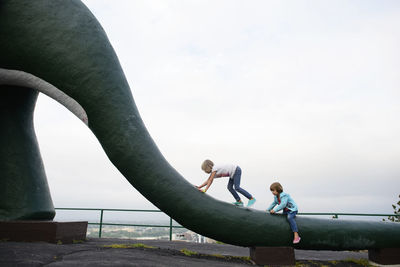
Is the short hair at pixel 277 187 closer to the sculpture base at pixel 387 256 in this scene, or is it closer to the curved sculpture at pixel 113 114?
the curved sculpture at pixel 113 114

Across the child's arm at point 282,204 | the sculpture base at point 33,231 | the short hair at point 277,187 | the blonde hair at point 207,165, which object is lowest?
the sculpture base at point 33,231

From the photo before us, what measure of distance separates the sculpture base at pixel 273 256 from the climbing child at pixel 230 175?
90 cm

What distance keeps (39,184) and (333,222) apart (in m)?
6.51

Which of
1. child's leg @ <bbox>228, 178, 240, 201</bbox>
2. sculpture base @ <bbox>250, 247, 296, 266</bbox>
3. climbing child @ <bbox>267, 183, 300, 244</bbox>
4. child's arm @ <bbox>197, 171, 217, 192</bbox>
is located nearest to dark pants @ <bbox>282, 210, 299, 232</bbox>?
climbing child @ <bbox>267, 183, 300, 244</bbox>

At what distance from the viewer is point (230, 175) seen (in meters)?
6.33

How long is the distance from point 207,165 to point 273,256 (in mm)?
2164

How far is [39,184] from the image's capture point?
7.14 metres

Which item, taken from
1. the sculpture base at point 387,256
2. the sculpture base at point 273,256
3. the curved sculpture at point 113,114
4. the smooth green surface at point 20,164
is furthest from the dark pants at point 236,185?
the smooth green surface at point 20,164

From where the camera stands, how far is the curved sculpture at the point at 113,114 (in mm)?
5625

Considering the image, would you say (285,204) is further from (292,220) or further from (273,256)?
(273,256)

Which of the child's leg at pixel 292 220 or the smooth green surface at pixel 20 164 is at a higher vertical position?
the smooth green surface at pixel 20 164

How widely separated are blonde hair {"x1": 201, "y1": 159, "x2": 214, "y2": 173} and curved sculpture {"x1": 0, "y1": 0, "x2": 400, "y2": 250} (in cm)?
52

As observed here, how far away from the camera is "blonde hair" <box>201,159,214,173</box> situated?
247 inches

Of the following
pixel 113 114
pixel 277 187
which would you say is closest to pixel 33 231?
pixel 113 114
